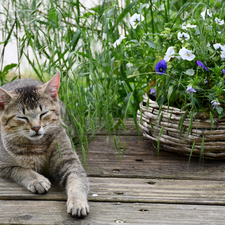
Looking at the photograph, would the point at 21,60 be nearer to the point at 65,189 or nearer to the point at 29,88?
the point at 29,88

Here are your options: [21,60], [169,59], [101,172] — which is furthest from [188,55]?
[21,60]

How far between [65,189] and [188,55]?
43.2 inches

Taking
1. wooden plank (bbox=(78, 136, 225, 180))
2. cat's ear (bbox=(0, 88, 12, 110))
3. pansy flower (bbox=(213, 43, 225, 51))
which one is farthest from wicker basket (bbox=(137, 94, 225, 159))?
cat's ear (bbox=(0, 88, 12, 110))

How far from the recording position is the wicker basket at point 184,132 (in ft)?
6.63

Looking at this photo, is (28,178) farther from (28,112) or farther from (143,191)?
(143,191)

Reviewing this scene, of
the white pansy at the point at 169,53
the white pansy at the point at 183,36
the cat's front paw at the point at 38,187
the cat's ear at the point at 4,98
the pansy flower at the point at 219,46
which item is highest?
the white pansy at the point at 183,36

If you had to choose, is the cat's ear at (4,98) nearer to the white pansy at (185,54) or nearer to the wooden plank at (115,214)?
the wooden plank at (115,214)

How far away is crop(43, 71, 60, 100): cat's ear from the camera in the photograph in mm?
2127

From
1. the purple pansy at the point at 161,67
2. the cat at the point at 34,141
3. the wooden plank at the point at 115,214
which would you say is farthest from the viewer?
the purple pansy at the point at 161,67

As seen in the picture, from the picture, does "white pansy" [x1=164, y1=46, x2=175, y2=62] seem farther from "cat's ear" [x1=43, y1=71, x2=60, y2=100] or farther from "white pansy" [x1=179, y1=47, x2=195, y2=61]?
"cat's ear" [x1=43, y1=71, x2=60, y2=100]

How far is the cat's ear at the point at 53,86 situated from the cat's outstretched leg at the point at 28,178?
514mm

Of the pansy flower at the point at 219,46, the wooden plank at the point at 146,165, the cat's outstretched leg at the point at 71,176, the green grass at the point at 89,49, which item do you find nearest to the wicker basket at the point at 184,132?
the wooden plank at the point at 146,165

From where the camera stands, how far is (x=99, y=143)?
2.61 metres

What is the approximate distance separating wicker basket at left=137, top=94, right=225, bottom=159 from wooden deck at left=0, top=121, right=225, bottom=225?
0.11 metres
